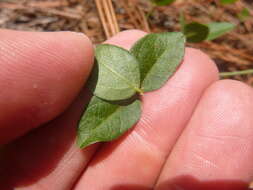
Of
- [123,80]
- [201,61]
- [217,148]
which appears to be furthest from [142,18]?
[217,148]

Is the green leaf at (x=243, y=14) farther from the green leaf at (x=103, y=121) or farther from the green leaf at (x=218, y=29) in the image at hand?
the green leaf at (x=103, y=121)

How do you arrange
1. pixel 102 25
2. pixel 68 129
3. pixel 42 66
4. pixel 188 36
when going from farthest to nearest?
pixel 102 25 → pixel 188 36 → pixel 68 129 → pixel 42 66

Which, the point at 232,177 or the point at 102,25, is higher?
the point at 102,25

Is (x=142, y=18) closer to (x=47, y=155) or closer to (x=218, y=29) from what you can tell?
(x=218, y=29)

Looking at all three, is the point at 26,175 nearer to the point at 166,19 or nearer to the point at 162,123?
the point at 162,123

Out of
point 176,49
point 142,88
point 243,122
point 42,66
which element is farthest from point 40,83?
point 243,122

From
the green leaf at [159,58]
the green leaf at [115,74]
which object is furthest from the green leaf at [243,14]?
the green leaf at [115,74]
